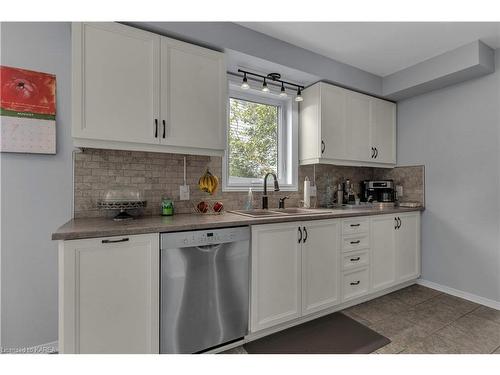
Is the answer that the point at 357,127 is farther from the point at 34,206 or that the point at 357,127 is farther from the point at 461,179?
the point at 34,206

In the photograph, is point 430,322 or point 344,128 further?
point 344,128

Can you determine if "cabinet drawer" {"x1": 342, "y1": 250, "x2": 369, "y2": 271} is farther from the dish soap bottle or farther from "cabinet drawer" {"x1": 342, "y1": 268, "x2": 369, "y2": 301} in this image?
the dish soap bottle

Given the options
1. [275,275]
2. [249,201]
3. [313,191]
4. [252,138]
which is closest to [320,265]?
[275,275]

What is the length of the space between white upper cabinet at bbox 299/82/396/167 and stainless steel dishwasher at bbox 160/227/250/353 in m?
1.45

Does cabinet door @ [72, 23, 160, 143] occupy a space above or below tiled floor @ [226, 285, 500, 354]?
above

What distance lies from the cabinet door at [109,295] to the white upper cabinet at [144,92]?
718 mm

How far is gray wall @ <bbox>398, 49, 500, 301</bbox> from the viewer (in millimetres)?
2453

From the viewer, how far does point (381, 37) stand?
7.39 ft

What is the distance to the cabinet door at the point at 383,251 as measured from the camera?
257cm

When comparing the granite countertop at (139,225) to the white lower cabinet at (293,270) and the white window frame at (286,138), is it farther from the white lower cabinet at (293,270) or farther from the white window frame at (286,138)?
the white window frame at (286,138)

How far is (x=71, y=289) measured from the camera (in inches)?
52.4

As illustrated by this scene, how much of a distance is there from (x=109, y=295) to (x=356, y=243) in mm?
2089

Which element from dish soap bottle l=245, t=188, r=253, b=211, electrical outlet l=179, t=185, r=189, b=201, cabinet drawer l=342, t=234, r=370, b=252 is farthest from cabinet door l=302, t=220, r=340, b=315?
electrical outlet l=179, t=185, r=189, b=201

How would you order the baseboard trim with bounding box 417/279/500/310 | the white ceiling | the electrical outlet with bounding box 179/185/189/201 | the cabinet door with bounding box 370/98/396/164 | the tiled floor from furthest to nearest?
the cabinet door with bounding box 370/98/396/164 → the baseboard trim with bounding box 417/279/500/310 → the electrical outlet with bounding box 179/185/189/201 → the white ceiling → the tiled floor
